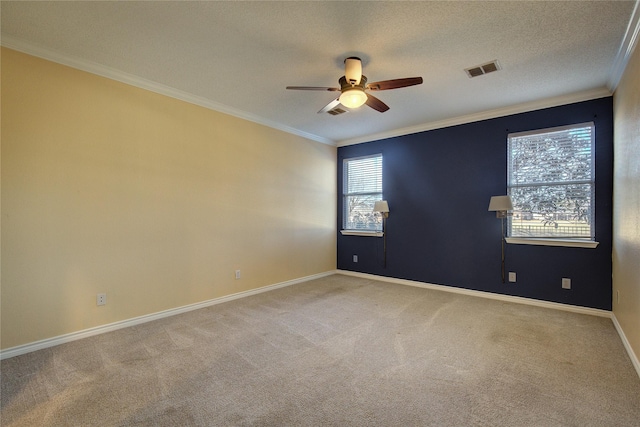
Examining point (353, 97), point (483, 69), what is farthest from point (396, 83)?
point (483, 69)

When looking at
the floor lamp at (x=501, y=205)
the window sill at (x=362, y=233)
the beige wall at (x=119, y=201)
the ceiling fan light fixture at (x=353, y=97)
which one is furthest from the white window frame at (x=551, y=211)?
the beige wall at (x=119, y=201)

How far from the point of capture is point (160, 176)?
3492 mm

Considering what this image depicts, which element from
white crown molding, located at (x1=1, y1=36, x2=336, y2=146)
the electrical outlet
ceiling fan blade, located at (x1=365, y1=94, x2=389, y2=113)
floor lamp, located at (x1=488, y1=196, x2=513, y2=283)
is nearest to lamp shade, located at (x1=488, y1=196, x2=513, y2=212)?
floor lamp, located at (x1=488, y1=196, x2=513, y2=283)

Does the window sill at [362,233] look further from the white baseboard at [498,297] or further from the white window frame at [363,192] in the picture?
the white baseboard at [498,297]

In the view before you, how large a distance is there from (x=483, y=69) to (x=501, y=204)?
1709mm

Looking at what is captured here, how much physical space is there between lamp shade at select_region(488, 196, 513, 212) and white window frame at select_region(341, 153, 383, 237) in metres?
1.92

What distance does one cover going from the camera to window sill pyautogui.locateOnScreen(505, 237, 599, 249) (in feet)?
11.6

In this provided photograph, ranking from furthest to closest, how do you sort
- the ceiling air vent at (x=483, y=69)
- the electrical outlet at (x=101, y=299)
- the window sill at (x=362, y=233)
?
the window sill at (x=362, y=233), the electrical outlet at (x=101, y=299), the ceiling air vent at (x=483, y=69)

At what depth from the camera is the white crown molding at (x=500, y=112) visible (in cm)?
355

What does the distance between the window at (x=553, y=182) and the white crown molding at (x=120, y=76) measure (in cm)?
359

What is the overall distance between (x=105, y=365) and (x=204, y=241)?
175 centimetres

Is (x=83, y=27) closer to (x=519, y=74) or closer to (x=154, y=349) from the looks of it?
(x=154, y=349)

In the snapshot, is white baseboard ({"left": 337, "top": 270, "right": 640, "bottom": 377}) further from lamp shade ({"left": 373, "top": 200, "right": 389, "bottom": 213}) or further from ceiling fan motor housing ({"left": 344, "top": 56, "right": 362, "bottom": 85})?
ceiling fan motor housing ({"left": 344, "top": 56, "right": 362, "bottom": 85})

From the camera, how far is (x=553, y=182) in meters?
3.76
